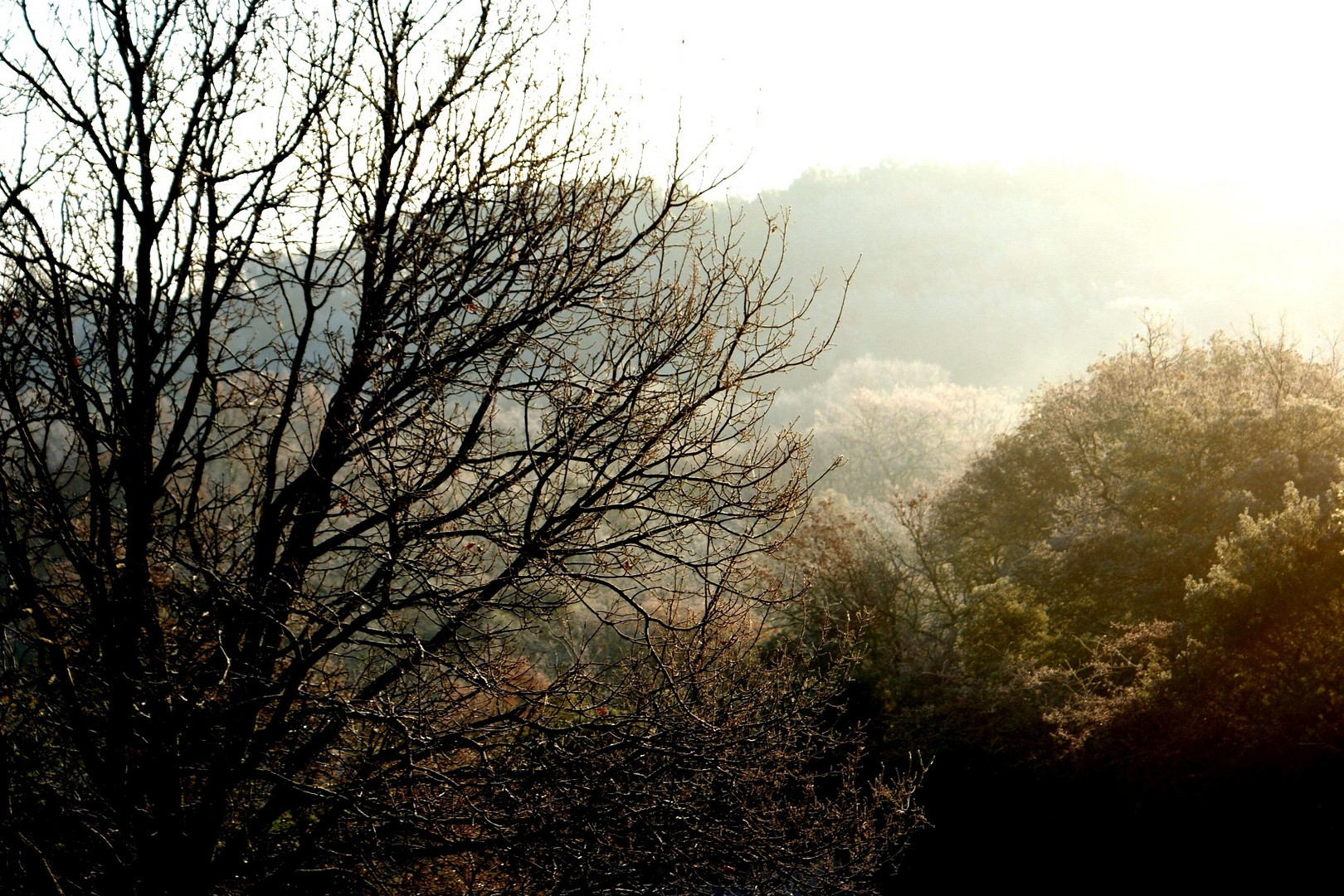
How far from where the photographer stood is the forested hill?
67.7m

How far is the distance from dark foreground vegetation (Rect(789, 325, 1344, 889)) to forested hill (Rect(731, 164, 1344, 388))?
38.5 metres

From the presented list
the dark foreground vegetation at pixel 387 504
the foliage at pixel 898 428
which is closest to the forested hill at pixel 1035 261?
the foliage at pixel 898 428

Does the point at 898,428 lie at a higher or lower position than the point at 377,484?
higher

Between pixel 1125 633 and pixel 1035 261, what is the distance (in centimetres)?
6672

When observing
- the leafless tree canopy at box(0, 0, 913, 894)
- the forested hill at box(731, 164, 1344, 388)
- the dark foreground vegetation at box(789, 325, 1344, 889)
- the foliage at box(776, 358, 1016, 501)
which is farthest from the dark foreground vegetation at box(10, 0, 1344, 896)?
the forested hill at box(731, 164, 1344, 388)

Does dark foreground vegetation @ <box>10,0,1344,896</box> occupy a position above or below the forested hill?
below

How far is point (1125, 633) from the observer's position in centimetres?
1852

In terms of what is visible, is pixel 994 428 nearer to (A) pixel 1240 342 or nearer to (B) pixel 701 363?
(A) pixel 1240 342

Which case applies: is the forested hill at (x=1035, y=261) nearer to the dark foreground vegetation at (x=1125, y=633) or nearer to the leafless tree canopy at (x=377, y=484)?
the dark foreground vegetation at (x=1125, y=633)

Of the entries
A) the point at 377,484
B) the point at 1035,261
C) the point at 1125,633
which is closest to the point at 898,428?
the point at 1035,261

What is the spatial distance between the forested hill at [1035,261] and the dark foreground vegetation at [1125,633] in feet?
126

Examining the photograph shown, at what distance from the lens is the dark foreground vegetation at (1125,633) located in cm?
1412

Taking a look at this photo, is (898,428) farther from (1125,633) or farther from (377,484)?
(377,484)

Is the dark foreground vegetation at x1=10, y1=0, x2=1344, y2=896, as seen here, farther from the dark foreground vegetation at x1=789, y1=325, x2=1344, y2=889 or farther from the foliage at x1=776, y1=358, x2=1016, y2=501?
the foliage at x1=776, y1=358, x2=1016, y2=501
